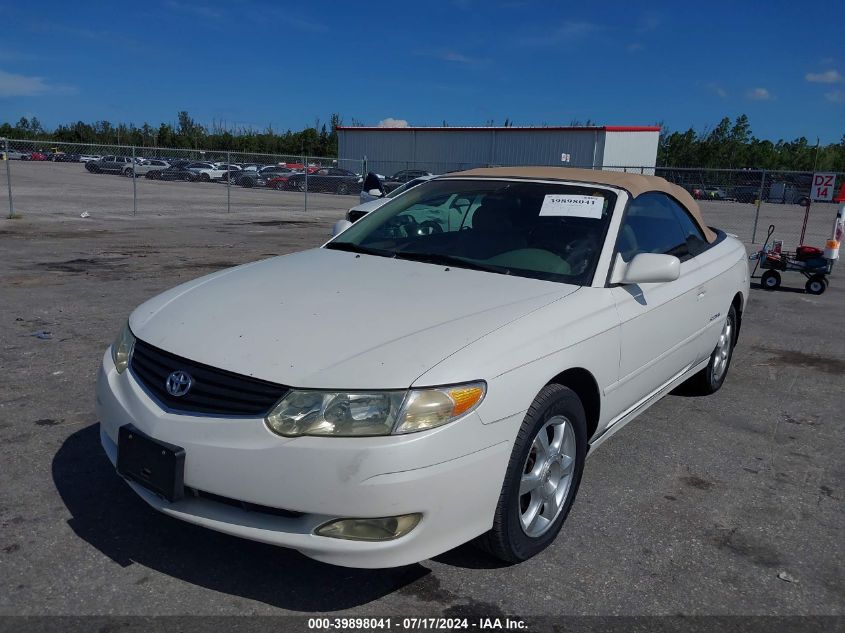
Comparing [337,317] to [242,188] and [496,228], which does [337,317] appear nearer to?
[496,228]

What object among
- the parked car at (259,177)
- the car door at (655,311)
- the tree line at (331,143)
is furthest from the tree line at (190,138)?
the car door at (655,311)

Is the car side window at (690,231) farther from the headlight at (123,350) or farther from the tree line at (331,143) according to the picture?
the tree line at (331,143)

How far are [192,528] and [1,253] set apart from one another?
31.4 ft

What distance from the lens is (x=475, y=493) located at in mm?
2545

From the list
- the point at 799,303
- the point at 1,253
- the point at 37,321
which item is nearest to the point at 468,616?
the point at 37,321

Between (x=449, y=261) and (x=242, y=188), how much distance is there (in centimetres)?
3496

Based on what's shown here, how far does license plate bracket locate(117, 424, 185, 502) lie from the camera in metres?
2.50

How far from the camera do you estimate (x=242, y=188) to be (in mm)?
36844

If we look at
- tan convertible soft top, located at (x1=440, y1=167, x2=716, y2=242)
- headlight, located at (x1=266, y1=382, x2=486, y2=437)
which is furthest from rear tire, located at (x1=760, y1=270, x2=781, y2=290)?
headlight, located at (x1=266, y1=382, x2=486, y2=437)

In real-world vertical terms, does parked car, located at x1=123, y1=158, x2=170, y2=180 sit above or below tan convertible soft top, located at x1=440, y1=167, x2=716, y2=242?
below

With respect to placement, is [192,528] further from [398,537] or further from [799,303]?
[799,303]

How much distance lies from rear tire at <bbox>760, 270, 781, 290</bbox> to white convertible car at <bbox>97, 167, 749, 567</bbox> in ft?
23.4

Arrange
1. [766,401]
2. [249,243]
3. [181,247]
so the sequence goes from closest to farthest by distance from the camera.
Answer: [766,401], [181,247], [249,243]

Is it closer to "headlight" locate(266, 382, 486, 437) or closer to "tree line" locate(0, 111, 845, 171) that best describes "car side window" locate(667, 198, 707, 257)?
"headlight" locate(266, 382, 486, 437)
